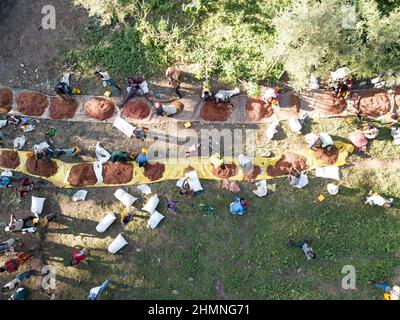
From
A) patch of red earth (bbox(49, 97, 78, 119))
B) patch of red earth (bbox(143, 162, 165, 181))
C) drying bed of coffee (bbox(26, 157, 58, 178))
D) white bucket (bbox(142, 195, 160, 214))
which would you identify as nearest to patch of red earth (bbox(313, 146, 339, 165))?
patch of red earth (bbox(143, 162, 165, 181))

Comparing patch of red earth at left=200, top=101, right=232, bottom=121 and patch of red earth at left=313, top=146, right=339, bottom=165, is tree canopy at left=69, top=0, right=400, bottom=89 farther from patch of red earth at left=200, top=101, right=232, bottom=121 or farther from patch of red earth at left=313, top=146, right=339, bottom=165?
patch of red earth at left=313, top=146, right=339, bottom=165

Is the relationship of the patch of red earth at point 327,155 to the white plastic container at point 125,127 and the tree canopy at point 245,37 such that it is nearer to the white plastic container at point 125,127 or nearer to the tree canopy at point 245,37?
the tree canopy at point 245,37

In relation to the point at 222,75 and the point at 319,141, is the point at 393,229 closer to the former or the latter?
the point at 319,141

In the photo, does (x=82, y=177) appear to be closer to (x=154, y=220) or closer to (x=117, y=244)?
(x=117, y=244)

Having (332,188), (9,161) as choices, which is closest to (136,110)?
(9,161)

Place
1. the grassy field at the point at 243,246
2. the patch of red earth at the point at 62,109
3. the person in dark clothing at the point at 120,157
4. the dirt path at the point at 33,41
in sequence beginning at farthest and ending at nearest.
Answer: the dirt path at the point at 33,41
the patch of red earth at the point at 62,109
the person in dark clothing at the point at 120,157
the grassy field at the point at 243,246

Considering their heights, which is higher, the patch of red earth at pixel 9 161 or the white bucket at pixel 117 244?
the patch of red earth at pixel 9 161

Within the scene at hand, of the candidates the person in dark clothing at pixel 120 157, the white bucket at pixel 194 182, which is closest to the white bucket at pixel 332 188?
the white bucket at pixel 194 182

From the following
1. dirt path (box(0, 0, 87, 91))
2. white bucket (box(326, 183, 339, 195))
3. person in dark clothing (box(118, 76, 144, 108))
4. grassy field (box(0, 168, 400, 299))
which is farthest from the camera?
dirt path (box(0, 0, 87, 91))
